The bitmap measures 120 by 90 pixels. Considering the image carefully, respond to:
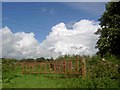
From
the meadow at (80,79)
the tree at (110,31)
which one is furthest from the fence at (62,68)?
the tree at (110,31)

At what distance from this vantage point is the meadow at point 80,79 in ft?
54.4

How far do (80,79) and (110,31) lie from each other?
625 inches

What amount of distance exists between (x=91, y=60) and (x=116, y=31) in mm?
10183

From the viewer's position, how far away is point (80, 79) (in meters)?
18.7

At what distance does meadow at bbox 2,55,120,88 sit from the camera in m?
16.6

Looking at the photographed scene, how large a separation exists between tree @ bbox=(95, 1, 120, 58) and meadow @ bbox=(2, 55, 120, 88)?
28.9ft

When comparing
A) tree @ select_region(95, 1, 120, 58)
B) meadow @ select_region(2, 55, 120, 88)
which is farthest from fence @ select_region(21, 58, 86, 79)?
tree @ select_region(95, 1, 120, 58)

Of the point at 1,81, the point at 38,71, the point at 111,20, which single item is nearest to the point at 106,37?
the point at 111,20

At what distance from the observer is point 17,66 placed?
90.4ft

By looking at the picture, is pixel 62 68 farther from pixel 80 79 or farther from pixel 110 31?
pixel 110 31

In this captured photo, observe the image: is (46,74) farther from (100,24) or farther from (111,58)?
(100,24)

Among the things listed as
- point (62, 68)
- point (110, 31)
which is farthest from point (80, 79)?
point (110, 31)

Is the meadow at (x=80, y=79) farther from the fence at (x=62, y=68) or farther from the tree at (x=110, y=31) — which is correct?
the tree at (x=110, y=31)

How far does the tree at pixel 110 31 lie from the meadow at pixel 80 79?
8.82 m
